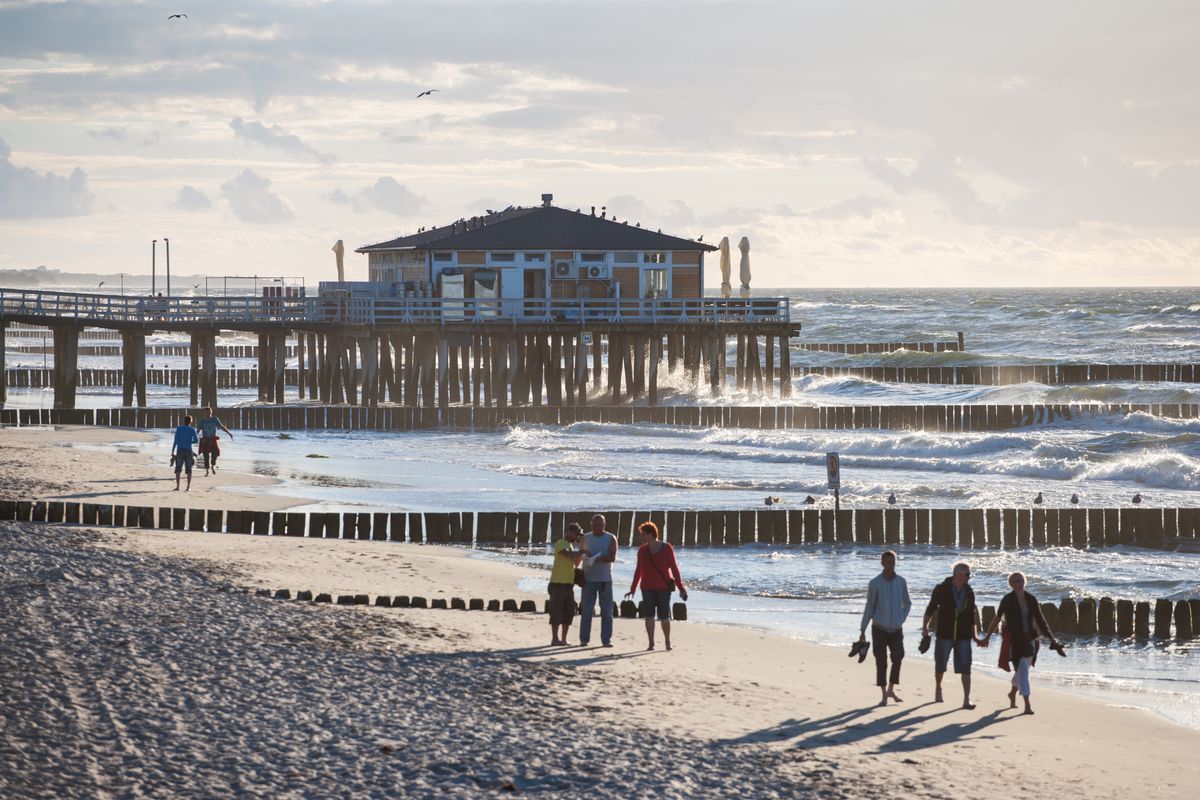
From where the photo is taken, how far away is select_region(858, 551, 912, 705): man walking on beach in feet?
47.3

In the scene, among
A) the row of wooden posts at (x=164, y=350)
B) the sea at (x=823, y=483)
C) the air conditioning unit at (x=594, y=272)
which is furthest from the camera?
the row of wooden posts at (x=164, y=350)

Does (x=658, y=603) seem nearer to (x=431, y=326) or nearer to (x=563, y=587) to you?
(x=563, y=587)

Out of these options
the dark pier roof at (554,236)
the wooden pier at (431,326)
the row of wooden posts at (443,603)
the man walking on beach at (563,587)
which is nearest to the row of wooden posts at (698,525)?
the row of wooden posts at (443,603)

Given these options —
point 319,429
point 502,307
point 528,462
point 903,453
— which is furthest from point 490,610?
point 502,307

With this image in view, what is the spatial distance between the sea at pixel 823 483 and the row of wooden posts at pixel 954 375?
17.1 ft

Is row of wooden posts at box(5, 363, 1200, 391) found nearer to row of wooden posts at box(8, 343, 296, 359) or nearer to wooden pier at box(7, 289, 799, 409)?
wooden pier at box(7, 289, 799, 409)

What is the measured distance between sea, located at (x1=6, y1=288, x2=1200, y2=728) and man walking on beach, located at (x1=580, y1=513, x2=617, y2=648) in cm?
283

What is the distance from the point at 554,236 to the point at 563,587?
3635 centimetres

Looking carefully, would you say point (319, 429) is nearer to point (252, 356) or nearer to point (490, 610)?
point (490, 610)

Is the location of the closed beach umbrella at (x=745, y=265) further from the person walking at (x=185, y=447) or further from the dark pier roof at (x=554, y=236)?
the person walking at (x=185, y=447)

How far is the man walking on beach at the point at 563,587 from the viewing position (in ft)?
52.8

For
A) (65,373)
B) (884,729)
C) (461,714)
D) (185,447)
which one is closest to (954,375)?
(65,373)

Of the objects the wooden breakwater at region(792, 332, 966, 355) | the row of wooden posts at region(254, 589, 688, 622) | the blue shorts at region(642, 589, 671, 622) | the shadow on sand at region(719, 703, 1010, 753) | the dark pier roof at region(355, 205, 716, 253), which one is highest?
the dark pier roof at region(355, 205, 716, 253)

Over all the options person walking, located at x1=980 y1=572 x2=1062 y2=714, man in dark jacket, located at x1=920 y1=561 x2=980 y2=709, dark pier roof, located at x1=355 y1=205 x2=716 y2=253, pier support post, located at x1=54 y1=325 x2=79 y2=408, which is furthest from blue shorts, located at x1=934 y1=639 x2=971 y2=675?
pier support post, located at x1=54 y1=325 x2=79 y2=408
